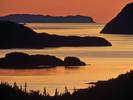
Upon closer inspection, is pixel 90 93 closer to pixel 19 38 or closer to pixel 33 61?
pixel 33 61

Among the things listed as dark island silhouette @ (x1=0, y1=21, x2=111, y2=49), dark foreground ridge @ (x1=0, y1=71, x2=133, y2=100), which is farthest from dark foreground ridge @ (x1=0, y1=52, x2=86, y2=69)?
dark foreground ridge @ (x1=0, y1=71, x2=133, y2=100)

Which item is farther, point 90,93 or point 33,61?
point 33,61

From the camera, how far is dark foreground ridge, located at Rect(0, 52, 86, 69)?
87.9 m

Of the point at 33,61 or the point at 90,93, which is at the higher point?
the point at 90,93

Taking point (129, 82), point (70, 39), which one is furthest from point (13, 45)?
point (129, 82)

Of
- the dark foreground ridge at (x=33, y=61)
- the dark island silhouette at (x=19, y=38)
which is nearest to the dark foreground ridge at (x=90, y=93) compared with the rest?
the dark foreground ridge at (x=33, y=61)

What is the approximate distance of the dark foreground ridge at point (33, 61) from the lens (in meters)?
87.9

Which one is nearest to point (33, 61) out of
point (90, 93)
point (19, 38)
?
point (19, 38)

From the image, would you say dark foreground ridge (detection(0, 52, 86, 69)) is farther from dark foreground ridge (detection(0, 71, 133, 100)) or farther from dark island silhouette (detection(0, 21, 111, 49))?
dark foreground ridge (detection(0, 71, 133, 100))

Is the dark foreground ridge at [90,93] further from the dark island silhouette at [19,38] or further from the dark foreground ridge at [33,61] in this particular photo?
the dark island silhouette at [19,38]

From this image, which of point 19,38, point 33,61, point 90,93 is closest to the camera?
point 90,93

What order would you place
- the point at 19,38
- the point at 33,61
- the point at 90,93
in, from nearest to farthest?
the point at 90,93, the point at 33,61, the point at 19,38

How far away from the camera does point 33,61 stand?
91.5m

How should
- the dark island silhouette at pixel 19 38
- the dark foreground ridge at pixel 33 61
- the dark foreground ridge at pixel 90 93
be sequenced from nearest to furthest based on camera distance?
the dark foreground ridge at pixel 90 93 < the dark foreground ridge at pixel 33 61 < the dark island silhouette at pixel 19 38
